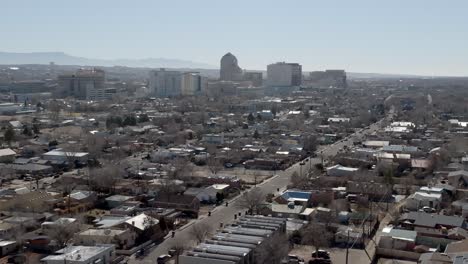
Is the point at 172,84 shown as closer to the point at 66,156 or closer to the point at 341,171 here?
the point at 66,156

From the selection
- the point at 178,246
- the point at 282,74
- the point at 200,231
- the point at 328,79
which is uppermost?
the point at 282,74

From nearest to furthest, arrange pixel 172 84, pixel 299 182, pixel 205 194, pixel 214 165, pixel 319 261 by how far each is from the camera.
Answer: pixel 319 261
pixel 205 194
pixel 299 182
pixel 214 165
pixel 172 84

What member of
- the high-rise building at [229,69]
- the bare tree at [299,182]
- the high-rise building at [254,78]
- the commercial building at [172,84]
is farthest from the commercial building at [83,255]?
the high-rise building at [229,69]

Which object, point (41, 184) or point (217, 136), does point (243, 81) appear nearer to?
point (217, 136)

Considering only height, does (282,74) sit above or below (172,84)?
above

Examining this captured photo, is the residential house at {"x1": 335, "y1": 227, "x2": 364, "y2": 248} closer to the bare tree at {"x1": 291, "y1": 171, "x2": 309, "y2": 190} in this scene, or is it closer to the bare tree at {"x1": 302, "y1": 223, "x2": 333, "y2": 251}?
the bare tree at {"x1": 302, "y1": 223, "x2": 333, "y2": 251}

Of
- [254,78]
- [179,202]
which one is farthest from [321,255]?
[254,78]
